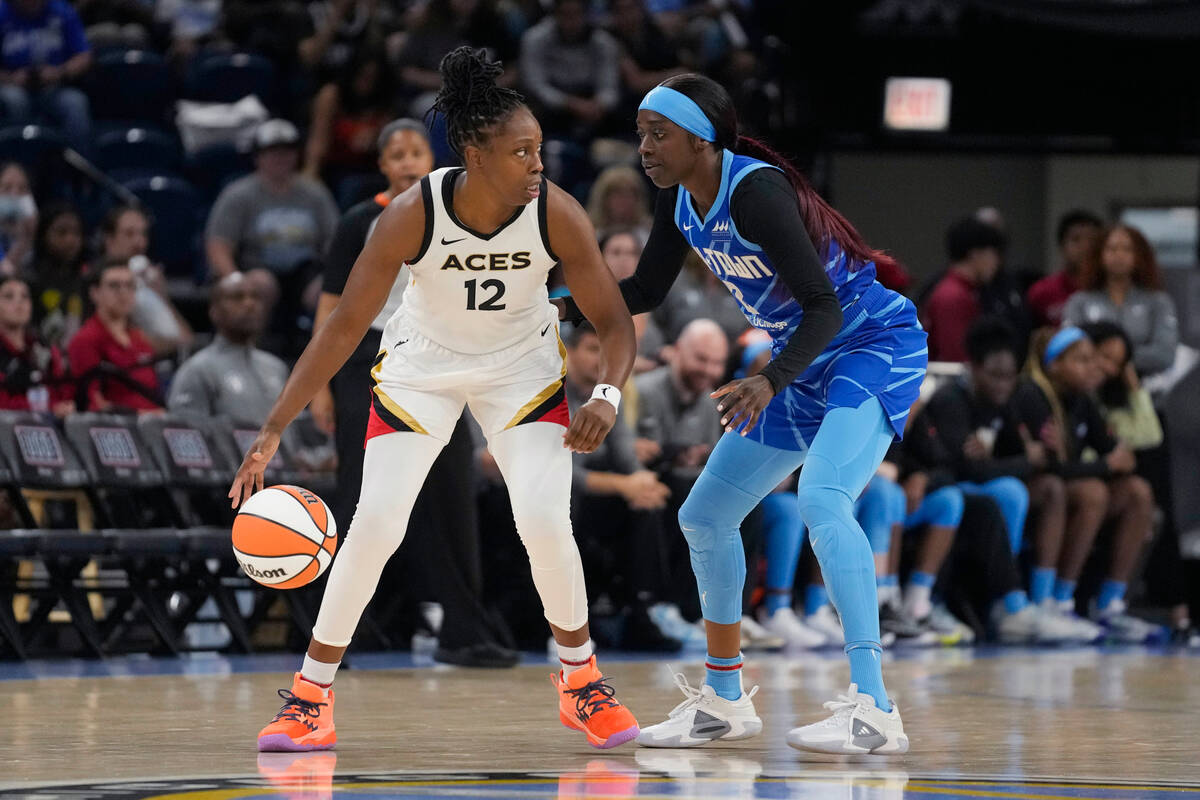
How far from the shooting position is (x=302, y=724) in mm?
5055

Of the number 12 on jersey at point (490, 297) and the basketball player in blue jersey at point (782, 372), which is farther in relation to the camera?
the number 12 on jersey at point (490, 297)

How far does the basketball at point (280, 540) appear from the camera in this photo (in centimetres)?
520

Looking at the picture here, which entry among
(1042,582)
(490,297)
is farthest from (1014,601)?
(490,297)

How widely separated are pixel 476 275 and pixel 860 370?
110 cm

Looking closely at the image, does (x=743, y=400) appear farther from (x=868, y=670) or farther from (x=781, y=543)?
(x=781, y=543)

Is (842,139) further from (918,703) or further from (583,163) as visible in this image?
(918,703)

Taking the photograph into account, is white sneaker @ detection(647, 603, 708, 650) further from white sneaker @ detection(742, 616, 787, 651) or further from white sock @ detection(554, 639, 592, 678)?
white sock @ detection(554, 639, 592, 678)

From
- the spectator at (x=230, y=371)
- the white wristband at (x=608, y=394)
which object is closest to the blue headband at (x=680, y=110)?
the white wristband at (x=608, y=394)

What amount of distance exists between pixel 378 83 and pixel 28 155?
233 cm

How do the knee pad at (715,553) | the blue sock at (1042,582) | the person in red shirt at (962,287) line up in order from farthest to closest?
the person in red shirt at (962,287)
the blue sock at (1042,582)
the knee pad at (715,553)

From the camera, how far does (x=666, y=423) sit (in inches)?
380

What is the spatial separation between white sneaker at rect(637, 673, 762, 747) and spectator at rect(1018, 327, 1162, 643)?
230 inches

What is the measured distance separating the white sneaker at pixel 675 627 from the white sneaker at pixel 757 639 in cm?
22

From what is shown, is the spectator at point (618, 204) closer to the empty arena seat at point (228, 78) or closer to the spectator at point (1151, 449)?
the spectator at point (1151, 449)
